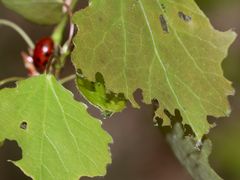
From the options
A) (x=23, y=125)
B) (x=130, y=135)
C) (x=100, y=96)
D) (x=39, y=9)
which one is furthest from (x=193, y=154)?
(x=130, y=135)

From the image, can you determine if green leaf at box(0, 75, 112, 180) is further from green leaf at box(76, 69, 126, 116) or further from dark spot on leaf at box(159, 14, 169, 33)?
dark spot on leaf at box(159, 14, 169, 33)

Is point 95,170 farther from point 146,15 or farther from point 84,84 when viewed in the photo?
point 146,15

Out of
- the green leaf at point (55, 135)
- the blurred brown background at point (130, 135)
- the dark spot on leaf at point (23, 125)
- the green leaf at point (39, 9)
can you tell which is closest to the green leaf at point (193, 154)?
the green leaf at point (55, 135)

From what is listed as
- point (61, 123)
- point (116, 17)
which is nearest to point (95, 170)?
point (61, 123)

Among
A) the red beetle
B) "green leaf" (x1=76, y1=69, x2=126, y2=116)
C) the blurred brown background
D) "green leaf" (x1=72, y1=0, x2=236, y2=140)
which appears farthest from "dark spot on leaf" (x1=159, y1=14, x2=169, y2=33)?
the blurred brown background

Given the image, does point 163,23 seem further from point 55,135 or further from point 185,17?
point 55,135

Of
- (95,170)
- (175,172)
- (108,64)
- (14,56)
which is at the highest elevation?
(108,64)
